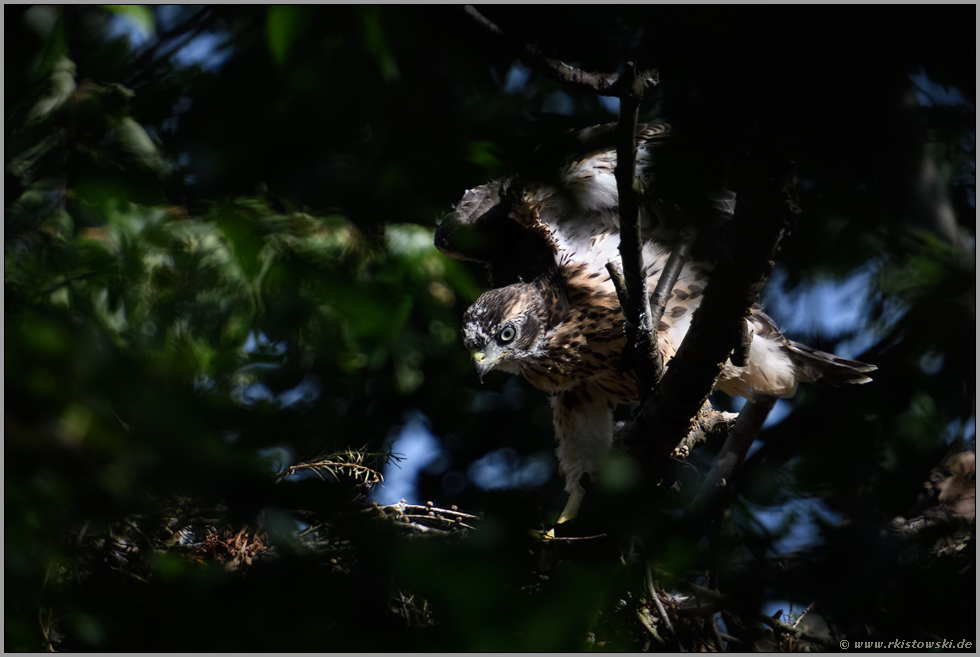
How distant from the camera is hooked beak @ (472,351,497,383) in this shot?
298 cm

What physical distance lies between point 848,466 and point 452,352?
2415 millimetres

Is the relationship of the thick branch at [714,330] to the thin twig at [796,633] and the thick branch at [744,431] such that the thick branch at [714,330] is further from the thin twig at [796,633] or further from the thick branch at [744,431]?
the thick branch at [744,431]

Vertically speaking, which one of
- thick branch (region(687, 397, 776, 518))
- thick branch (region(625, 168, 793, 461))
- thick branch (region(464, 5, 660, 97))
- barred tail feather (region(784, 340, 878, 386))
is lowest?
thick branch (region(687, 397, 776, 518))

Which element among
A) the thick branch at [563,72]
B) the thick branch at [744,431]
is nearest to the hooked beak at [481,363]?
the thick branch at [744,431]

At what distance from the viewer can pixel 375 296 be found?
4.40ft

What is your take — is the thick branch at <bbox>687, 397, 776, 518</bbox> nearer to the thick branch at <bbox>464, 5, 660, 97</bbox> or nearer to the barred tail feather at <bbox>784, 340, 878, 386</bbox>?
the barred tail feather at <bbox>784, 340, 878, 386</bbox>

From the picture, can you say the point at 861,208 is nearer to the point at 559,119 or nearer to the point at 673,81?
the point at 673,81

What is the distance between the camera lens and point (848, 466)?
1.37 metres

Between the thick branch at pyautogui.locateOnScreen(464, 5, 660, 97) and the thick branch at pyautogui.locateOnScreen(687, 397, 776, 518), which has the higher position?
the thick branch at pyautogui.locateOnScreen(464, 5, 660, 97)

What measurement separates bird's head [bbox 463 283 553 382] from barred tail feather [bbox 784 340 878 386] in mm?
1261

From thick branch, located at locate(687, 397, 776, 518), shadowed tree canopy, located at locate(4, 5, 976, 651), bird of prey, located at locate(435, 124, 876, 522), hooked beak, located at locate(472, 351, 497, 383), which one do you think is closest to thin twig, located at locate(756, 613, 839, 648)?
shadowed tree canopy, located at locate(4, 5, 976, 651)

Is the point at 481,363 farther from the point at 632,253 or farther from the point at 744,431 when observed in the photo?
the point at 744,431

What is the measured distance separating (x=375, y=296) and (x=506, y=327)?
1702 millimetres

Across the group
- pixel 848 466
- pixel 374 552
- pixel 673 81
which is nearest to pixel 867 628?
pixel 848 466
